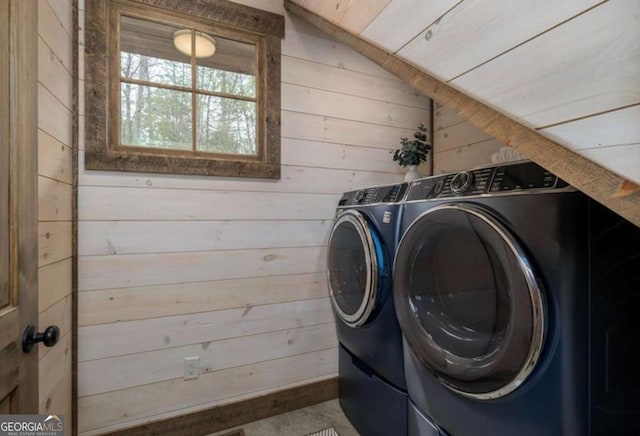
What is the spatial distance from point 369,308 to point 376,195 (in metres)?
0.56

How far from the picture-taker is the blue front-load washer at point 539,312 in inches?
29.0

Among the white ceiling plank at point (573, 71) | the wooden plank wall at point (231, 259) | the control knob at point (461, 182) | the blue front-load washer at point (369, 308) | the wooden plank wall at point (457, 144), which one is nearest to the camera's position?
the white ceiling plank at point (573, 71)

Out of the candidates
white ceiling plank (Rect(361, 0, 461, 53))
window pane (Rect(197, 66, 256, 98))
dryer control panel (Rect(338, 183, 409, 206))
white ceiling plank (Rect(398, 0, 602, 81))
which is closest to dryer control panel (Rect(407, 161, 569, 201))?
dryer control panel (Rect(338, 183, 409, 206))

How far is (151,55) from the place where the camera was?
1.58 meters

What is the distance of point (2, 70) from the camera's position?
26.1 inches

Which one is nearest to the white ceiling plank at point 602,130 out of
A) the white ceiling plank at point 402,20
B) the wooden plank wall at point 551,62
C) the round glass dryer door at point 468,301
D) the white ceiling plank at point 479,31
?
the wooden plank wall at point 551,62

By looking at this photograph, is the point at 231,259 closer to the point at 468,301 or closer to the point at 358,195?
the point at 358,195

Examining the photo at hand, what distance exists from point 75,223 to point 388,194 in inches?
57.2

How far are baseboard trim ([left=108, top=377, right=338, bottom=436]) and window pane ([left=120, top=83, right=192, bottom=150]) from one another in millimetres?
1429

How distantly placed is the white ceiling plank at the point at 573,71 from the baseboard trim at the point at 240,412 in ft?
6.06

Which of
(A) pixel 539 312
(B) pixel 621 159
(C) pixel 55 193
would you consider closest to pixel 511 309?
(A) pixel 539 312

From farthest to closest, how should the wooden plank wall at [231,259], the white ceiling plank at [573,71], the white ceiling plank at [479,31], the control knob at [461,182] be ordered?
1. the wooden plank wall at [231,259]
2. the control knob at [461,182]
3. the white ceiling plank at [479,31]
4. the white ceiling plank at [573,71]

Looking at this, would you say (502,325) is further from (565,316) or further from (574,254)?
(574,254)

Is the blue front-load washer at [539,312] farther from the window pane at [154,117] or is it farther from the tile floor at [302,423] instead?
the window pane at [154,117]
